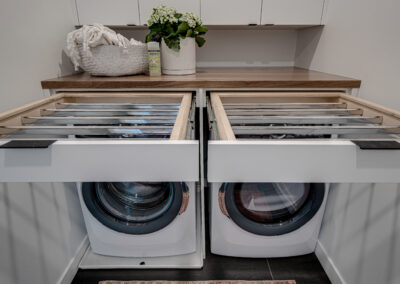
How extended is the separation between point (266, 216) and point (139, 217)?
656 mm

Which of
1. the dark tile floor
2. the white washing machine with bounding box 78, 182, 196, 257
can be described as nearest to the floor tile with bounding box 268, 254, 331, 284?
the dark tile floor

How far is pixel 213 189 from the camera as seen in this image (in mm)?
1119

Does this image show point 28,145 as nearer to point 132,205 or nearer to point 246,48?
point 132,205

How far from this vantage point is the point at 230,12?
4.83ft

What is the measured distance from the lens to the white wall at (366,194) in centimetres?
86

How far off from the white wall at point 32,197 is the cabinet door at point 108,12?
0.48 ft

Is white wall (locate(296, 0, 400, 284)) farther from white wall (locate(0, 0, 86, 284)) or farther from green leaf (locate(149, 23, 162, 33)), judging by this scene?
white wall (locate(0, 0, 86, 284))

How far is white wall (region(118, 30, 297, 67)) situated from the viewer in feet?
5.96

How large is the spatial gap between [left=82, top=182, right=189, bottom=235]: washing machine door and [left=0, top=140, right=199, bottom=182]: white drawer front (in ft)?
2.05

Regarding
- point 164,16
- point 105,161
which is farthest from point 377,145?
point 164,16

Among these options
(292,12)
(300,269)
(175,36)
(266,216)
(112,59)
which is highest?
(292,12)

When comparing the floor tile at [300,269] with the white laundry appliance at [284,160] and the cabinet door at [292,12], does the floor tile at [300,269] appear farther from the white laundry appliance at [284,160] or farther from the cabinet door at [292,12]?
the cabinet door at [292,12]

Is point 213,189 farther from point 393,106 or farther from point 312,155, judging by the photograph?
point 393,106

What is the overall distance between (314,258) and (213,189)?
0.75 m
